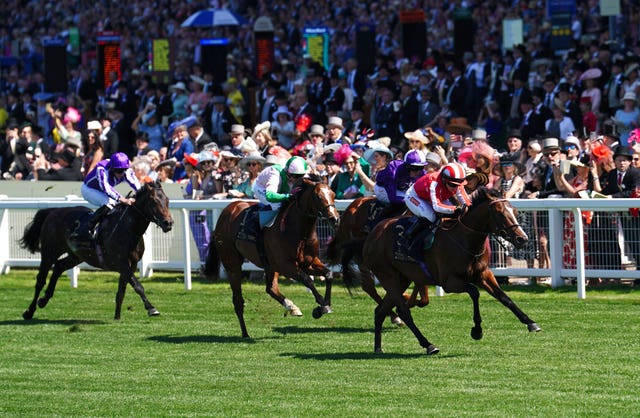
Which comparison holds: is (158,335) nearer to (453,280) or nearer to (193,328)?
(193,328)

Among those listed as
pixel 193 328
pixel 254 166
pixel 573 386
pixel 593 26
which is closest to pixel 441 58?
pixel 593 26

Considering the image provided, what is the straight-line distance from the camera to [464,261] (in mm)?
11102

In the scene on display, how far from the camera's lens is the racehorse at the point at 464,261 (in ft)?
35.7

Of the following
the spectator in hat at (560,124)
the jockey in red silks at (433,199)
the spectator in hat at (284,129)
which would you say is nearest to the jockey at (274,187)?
the jockey in red silks at (433,199)

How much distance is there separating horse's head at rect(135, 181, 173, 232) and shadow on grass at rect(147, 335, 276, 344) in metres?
1.49

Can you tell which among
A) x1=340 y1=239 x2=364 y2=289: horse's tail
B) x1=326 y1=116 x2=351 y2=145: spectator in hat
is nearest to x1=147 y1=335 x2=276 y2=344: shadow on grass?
x1=340 y1=239 x2=364 y2=289: horse's tail

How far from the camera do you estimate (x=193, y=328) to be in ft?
44.0

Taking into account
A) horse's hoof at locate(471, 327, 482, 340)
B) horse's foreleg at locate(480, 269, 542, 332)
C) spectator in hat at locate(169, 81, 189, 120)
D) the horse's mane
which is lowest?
horse's hoof at locate(471, 327, 482, 340)

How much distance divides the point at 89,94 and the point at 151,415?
19836 millimetres

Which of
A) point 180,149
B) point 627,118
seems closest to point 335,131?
point 180,149

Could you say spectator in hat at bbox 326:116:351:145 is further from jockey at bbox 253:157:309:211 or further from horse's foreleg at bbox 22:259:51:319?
jockey at bbox 253:157:309:211

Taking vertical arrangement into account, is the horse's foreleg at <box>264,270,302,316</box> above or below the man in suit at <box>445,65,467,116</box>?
below

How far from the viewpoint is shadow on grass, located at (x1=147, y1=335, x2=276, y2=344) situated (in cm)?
1242

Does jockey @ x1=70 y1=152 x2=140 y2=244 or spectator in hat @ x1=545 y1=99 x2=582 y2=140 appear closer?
jockey @ x1=70 y1=152 x2=140 y2=244
